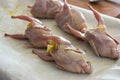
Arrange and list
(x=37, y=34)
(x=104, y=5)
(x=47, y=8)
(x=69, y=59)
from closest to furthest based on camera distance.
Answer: (x=69, y=59), (x=37, y=34), (x=47, y=8), (x=104, y=5)

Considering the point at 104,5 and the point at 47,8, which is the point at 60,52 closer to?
the point at 47,8

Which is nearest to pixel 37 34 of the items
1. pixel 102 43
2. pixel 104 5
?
pixel 102 43

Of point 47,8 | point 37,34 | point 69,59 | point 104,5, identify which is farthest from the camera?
point 104,5

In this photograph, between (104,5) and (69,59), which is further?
(104,5)

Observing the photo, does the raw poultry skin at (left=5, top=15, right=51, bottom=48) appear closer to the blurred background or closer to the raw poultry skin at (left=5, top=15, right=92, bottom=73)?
the raw poultry skin at (left=5, top=15, right=92, bottom=73)

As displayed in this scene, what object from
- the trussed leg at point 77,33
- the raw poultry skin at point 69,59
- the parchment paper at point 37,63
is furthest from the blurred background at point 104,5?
the raw poultry skin at point 69,59

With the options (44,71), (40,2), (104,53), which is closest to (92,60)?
(104,53)

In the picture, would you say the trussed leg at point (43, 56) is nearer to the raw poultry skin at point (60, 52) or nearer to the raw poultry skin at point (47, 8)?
the raw poultry skin at point (60, 52)
